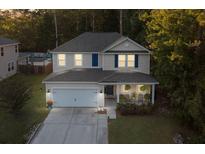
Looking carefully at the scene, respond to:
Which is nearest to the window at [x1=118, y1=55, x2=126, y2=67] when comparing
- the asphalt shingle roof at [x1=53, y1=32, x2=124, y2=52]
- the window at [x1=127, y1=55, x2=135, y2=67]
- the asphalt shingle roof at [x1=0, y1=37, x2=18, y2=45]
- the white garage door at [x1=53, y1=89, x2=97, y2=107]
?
the window at [x1=127, y1=55, x2=135, y2=67]

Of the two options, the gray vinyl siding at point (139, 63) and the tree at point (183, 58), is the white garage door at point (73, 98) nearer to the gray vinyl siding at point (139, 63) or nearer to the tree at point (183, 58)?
the gray vinyl siding at point (139, 63)

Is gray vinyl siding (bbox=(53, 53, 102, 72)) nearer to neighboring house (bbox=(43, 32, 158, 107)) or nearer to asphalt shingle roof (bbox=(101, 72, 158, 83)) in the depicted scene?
neighboring house (bbox=(43, 32, 158, 107))

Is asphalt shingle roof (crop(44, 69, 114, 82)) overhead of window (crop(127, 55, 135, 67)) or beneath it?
beneath

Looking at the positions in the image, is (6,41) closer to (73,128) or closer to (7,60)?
(7,60)

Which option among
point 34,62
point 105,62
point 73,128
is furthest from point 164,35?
point 34,62
